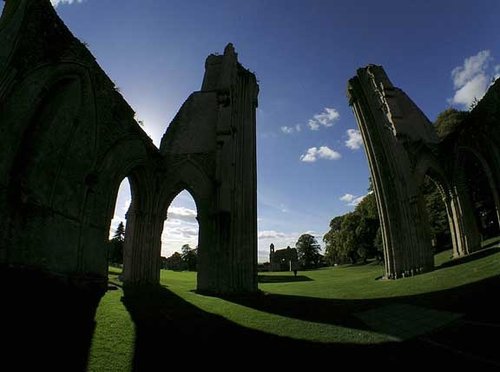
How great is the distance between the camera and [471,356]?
11.0 feet

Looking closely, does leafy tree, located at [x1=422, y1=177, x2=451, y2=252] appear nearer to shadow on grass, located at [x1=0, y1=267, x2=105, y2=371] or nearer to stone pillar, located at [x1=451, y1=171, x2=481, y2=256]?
stone pillar, located at [x1=451, y1=171, x2=481, y2=256]

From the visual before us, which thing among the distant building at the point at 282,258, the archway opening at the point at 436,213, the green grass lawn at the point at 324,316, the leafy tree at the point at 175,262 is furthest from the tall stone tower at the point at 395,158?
the leafy tree at the point at 175,262

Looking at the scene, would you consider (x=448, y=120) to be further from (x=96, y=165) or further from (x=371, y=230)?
(x=96, y=165)

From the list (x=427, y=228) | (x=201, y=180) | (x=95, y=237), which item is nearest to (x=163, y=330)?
(x=95, y=237)

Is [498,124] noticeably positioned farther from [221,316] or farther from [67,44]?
[67,44]

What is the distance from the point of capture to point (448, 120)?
72.0 ft

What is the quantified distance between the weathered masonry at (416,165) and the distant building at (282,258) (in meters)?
24.6

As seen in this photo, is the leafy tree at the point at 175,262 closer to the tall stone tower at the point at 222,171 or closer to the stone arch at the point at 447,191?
the tall stone tower at the point at 222,171

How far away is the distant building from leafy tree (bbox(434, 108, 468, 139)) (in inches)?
940

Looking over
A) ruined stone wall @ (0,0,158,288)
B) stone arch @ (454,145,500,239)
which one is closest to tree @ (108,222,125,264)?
ruined stone wall @ (0,0,158,288)

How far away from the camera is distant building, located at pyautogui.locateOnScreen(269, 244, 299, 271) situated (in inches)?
1542

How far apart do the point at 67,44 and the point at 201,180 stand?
310 inches

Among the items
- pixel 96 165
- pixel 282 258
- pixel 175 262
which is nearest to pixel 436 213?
pixel 96 165

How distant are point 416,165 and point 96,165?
1549 centimetres
